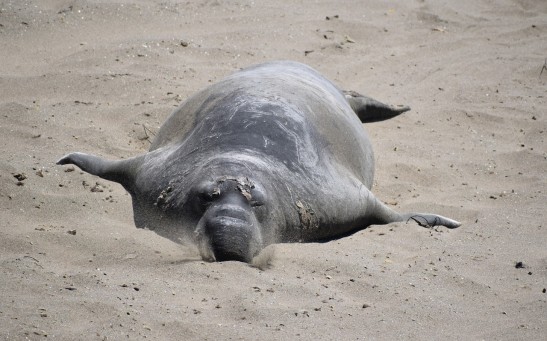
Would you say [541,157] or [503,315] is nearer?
[503,315]

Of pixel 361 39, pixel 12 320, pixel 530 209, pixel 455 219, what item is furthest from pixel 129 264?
pixel 361 39

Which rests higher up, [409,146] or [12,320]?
[12,320]

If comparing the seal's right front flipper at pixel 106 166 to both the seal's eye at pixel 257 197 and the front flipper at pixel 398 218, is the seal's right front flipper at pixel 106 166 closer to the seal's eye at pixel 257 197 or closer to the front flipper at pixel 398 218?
the seal's eye at pixel 257 197

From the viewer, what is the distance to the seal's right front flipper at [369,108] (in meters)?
6.97

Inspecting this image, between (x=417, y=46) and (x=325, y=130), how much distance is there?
3594mm

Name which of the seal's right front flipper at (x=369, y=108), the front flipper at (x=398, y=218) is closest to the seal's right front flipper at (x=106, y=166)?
the front flipper at (x=398, y=218)

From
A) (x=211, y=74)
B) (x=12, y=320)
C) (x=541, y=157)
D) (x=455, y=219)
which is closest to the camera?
(x=12, y=320)

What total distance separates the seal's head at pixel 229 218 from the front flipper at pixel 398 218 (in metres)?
0.92

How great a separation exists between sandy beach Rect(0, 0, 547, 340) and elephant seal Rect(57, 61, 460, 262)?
11 centimetres

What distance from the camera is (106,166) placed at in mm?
5352

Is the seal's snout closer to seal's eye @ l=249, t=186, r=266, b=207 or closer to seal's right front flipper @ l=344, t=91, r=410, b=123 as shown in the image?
seal's eye @ l=249, t=186, r=266, b=207

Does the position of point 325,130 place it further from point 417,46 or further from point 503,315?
point 417,46

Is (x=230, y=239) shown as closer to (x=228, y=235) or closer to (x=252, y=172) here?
(x=228, y=235)

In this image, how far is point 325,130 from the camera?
545 centimetres
